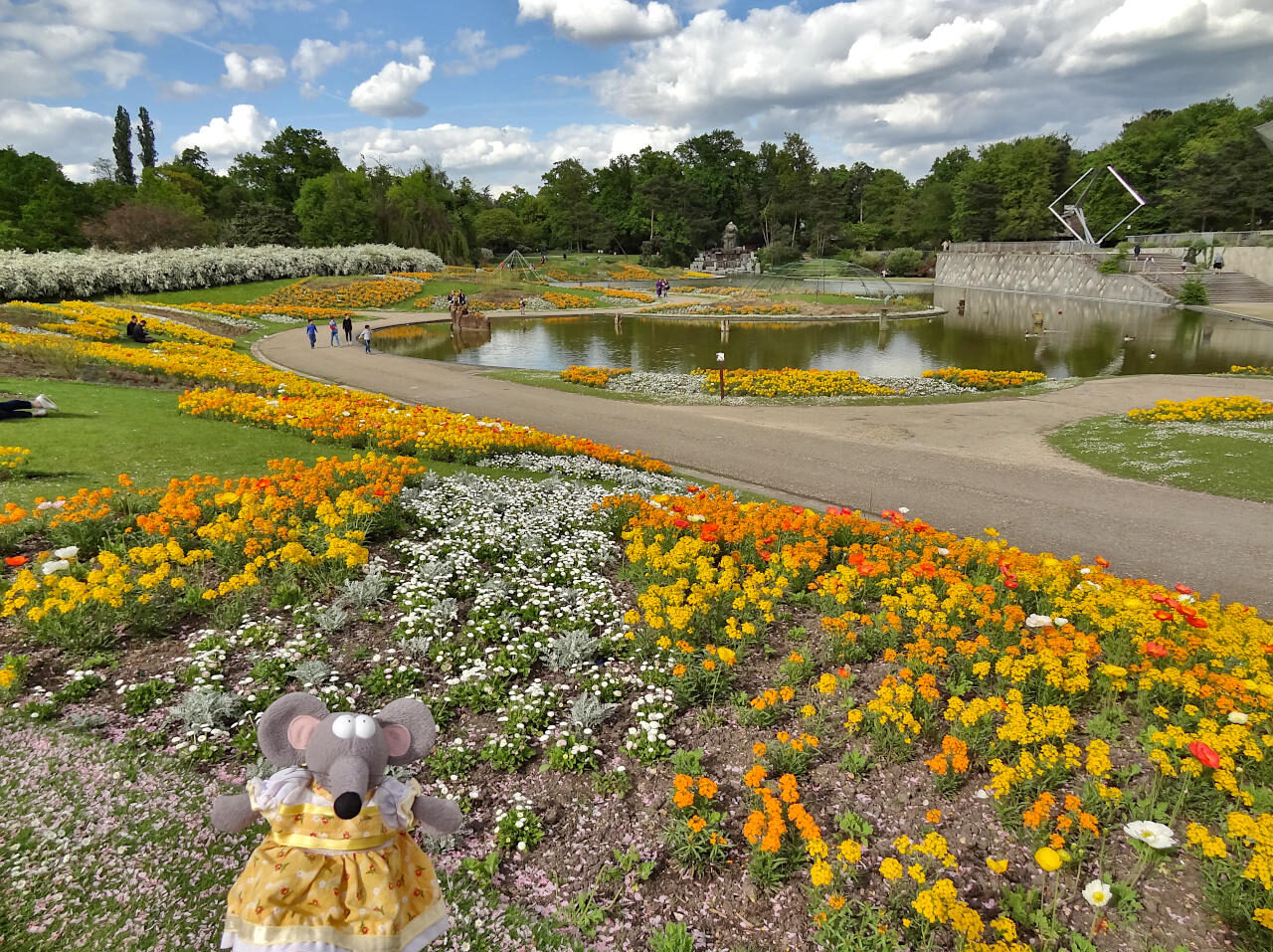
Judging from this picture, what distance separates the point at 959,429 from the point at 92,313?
3136 centimetres

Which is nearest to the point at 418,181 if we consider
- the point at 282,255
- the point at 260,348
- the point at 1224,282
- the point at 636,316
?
the point at 282,255

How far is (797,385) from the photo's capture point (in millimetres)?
21172

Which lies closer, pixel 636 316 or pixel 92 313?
pixel 92 313

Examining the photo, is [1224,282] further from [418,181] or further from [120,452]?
[418,181]

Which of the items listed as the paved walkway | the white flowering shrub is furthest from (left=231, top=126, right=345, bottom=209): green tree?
Answer: the paved walkway

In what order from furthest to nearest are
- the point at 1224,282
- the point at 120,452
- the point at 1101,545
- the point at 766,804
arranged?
the point at 1224,282 → the point at 120,452 → the point at 1101,545 → the point at 766,804

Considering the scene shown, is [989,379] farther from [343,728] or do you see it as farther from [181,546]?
[343,728]

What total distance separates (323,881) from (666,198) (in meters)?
106

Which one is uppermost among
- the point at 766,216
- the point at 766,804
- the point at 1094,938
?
the point at 766,216

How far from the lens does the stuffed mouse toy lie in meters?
2.78

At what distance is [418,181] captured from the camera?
88438mm

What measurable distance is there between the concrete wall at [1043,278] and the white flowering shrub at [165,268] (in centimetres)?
5748

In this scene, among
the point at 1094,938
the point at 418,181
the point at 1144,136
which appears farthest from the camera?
the point at 418,181

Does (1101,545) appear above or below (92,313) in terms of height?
below
